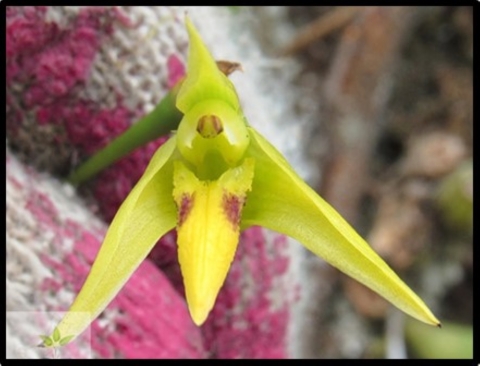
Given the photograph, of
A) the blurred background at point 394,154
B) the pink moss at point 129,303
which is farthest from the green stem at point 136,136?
the blurred background at point 394,154

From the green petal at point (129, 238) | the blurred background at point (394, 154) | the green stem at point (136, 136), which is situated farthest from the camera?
the blurred background at point (394, 154)

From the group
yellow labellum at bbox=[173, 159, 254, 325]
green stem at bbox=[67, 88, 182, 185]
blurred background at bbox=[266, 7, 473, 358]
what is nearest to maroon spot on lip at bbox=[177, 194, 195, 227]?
yellow labellum at bbox=[173, 159, 254, 325]

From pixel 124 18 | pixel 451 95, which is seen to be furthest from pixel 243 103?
pixel 451 95

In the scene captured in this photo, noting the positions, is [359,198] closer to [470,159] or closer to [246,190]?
[470,159]

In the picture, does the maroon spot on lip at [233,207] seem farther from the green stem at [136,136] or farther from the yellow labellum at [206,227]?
the green stem at [136,136]

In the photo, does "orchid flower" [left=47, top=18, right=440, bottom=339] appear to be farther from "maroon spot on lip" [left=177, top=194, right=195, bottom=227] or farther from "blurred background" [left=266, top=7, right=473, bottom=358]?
"blurred background" [left=266, top=7, right=473, bottom=358]
